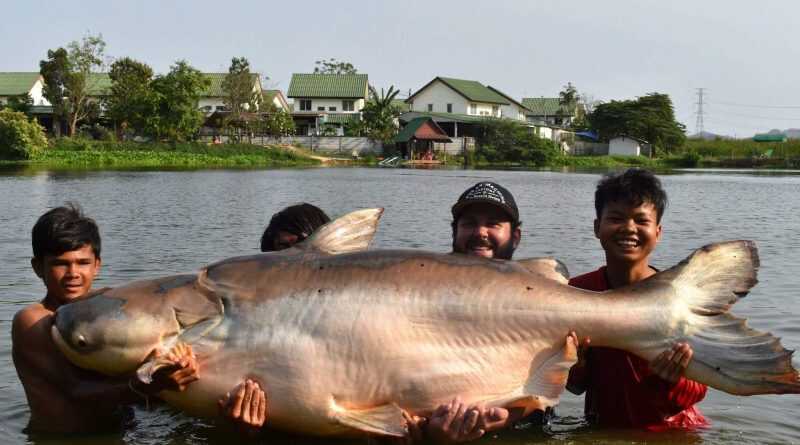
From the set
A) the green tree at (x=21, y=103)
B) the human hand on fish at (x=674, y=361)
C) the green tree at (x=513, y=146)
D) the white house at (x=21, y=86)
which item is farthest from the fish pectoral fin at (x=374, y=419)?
the white house at (x=21, y=86)

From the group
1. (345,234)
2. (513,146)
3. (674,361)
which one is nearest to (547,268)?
(674,361)

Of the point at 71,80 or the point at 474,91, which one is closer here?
the point at 71,80

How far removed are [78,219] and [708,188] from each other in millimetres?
36569

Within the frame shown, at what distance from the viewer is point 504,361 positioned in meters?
3.53

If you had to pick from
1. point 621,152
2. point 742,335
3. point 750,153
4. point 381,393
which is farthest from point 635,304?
point 750,153

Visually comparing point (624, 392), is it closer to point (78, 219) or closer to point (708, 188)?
point (78, 219)

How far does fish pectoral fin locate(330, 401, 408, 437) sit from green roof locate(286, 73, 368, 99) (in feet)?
249

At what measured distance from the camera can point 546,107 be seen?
3898 inches

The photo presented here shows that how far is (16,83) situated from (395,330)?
81500 mm

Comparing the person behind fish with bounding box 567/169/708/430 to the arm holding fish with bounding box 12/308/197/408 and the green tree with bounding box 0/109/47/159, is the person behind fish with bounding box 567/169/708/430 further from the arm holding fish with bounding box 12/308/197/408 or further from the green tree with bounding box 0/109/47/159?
the green tree with bounding box 0/109/47/159

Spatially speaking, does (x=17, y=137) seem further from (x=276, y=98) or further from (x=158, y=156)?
(x=276, y=98)

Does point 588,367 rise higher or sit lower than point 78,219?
lower

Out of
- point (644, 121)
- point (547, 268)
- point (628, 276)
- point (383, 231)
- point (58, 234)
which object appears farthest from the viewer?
point (644, 121)

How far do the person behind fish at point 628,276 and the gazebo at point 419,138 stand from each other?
193 feet
